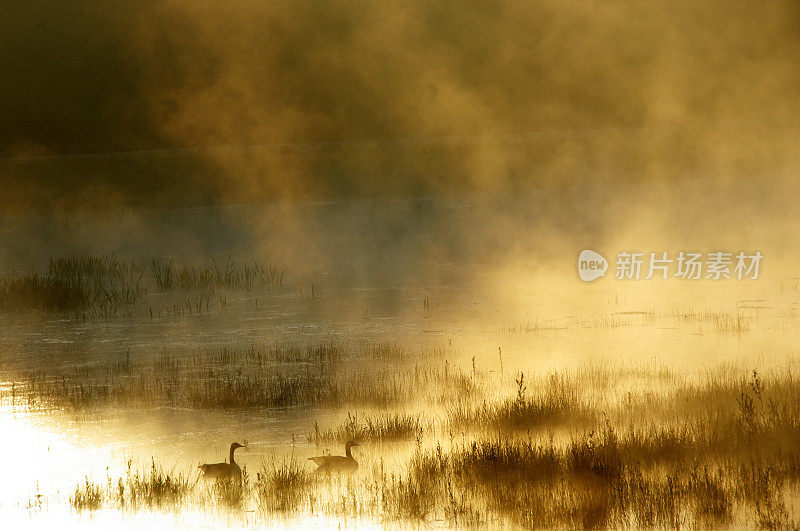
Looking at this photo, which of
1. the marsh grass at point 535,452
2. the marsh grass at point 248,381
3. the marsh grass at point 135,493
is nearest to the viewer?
the marsh grass at point 535,452

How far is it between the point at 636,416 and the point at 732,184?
23.0m

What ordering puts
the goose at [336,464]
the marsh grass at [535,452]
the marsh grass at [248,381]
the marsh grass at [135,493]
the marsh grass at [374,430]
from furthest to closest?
the marsh grass at [248,381] < the marsh grass at [374,430] < the goose at [336,464] < the marsh grass at [135,493] < the marsh grass at [535,452]

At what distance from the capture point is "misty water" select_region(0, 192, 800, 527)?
23.1 ft

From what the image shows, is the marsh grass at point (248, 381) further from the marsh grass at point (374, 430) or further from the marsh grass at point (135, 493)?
the marsh grass at point (135, 493)

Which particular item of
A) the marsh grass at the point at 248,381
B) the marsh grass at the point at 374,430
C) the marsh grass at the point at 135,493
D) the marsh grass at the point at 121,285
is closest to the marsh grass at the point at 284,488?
the marsh grass at the point at 135,493

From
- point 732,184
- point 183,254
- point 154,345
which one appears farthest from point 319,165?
point 154,345

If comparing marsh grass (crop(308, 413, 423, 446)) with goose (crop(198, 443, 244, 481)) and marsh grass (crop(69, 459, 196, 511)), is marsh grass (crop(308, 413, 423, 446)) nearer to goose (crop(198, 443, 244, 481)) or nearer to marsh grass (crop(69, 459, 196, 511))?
goose (crop(198, 443, 244, 481))

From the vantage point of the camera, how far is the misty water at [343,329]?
7.03 meters

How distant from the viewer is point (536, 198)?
29469 millimetres

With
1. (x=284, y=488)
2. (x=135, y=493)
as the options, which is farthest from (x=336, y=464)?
(x=135, y=493)

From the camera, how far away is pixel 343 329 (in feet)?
38.6

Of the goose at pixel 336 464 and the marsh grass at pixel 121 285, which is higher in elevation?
the marsh grass at pixel 121 285

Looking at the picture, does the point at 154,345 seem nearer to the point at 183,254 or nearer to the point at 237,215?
the point at 183,254

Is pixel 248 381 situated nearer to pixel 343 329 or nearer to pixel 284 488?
pixel 343 329
